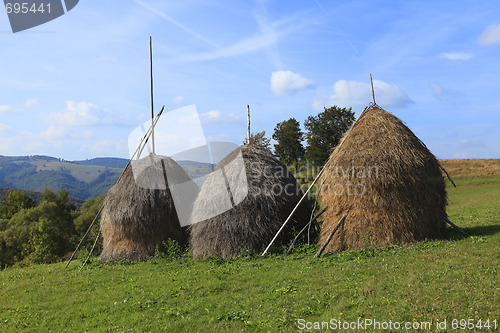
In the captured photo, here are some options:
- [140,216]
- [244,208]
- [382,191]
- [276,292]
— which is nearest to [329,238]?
[382,191]

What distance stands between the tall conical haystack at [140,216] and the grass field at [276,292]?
160 centimetres

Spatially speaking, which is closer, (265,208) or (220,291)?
(220,291)

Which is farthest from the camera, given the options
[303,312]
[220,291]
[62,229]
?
[62,229]

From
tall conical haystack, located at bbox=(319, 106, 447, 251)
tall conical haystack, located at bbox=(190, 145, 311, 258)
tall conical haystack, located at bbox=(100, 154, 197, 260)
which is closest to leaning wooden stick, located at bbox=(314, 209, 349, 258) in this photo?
tall conical haystack, located at bbox=(319, 106, 447, 251)

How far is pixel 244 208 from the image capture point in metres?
12.7

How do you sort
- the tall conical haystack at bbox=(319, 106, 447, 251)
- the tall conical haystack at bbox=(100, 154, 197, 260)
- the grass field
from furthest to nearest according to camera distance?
the tall conical haystack at bbox=(100, 154, 197, 260), the tall conical haystack at bbox=(319, 106, 447, 251), the grass field

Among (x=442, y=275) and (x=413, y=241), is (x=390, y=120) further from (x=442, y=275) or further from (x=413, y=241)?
(x=442, y=275)

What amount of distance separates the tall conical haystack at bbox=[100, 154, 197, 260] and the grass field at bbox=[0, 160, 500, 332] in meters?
1.60

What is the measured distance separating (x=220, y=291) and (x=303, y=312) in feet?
8.70

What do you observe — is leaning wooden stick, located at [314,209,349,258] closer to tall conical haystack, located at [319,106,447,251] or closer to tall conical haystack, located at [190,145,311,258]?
tall conical haystack, located at [319,106,447,251]

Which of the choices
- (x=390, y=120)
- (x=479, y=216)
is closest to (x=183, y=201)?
(x=390, y=120)

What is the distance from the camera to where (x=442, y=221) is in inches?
486

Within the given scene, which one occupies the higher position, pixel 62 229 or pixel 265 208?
pixel 265 208

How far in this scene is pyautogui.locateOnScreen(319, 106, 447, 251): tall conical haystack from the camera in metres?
11.3
